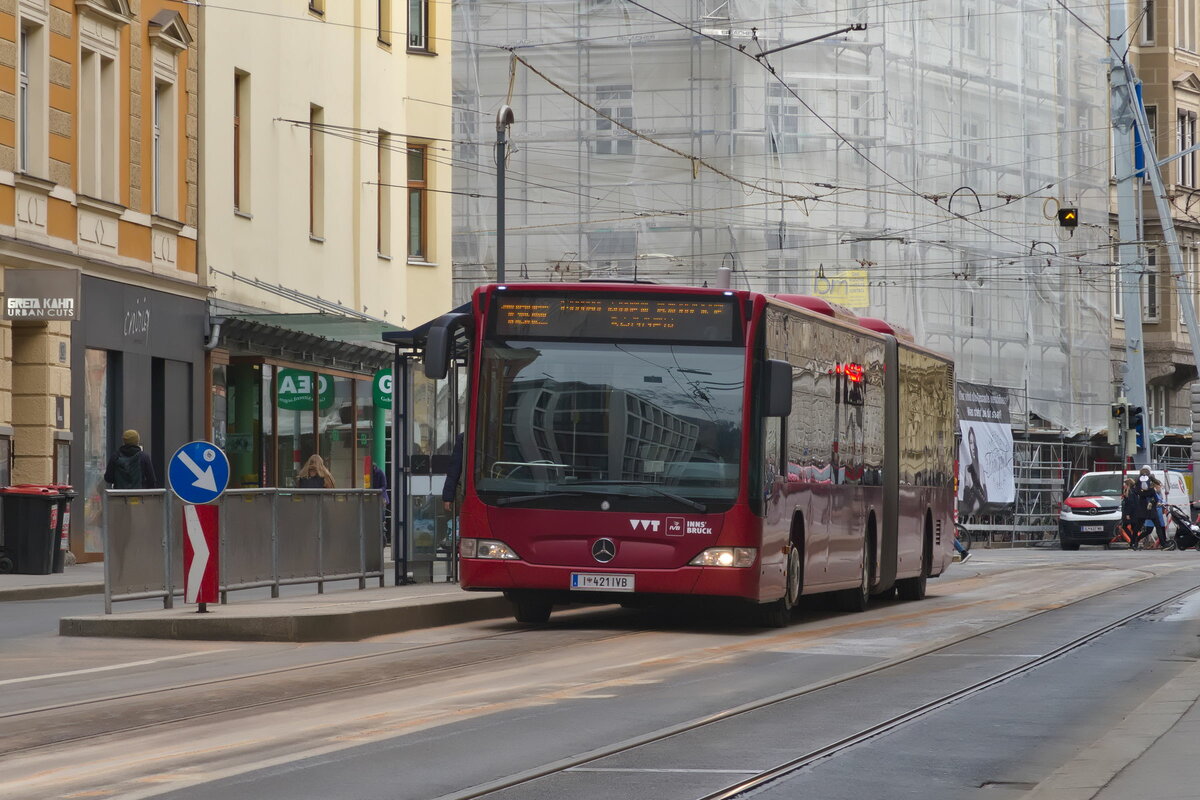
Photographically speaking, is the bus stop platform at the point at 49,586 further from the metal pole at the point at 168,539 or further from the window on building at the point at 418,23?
the window on building at the point at 418,23

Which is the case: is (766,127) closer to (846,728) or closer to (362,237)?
(362,237)

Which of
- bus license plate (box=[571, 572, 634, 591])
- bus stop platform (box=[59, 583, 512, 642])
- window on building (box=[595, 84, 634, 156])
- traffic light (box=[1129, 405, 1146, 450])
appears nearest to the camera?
bus stop platform (box=[59, 583, 512, 642])

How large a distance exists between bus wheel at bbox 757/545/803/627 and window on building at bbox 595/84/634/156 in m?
26.3

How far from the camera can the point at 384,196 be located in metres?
40.5

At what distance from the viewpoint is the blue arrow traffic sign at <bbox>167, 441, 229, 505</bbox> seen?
17234 millimetres

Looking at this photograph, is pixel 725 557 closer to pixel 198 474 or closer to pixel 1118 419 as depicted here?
pixel 198 474

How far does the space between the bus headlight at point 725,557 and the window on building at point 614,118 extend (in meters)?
27.9

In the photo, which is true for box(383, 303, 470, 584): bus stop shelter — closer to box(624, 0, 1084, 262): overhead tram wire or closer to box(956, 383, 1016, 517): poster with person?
box(624, 0, 1084, 262): overhead tram wire

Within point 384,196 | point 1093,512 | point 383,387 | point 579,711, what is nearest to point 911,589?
point 383,387

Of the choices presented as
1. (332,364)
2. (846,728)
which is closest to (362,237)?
(332,364)

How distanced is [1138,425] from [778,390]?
109 feet

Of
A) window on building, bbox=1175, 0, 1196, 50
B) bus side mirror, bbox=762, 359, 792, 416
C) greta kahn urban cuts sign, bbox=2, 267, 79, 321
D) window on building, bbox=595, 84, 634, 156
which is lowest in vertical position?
bus side mirror, bbox=762, 359, 792, 416

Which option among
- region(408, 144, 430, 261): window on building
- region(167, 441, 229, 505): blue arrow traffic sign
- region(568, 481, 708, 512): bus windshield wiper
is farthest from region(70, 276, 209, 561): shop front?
region(568, 481, 708, 512): bus windshield wiper

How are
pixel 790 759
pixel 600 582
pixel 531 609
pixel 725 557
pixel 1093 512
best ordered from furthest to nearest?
pixel 1093 512 < pixel 531 609 < pixel 600 582 < pixel 725 557 < pixel 790 759
